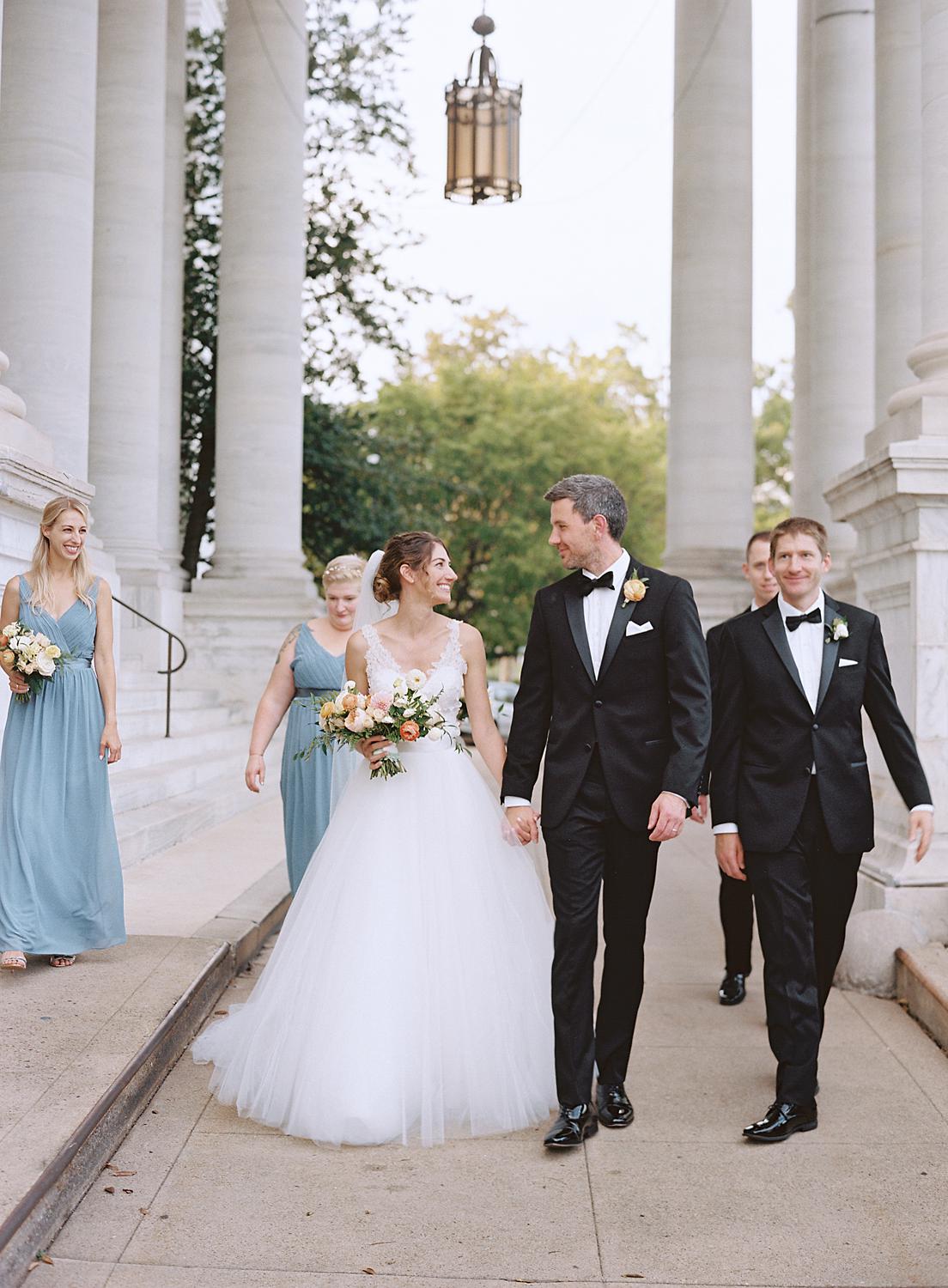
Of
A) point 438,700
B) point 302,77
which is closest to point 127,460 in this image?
point 302,77

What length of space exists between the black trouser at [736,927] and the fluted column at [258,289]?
15.3 m

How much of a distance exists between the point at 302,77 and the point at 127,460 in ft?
25.0

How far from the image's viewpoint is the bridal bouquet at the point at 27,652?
7.47m

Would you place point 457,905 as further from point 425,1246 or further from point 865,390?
point 865,390

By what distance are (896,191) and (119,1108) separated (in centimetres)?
1519

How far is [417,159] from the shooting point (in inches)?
1364

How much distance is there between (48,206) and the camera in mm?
13828

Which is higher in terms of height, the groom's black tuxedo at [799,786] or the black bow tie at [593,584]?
the black bow tie at [593,584]

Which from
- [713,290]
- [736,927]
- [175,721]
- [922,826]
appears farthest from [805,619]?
[713,290]

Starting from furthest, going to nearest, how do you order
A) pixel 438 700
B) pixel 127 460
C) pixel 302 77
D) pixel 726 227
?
pixel 302 77 → pixel 726 227 → pixel 127 460 → pixel 438 700

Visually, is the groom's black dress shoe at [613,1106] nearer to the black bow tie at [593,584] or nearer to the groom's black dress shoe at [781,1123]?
the groom's black dress shoe at [781,1123]

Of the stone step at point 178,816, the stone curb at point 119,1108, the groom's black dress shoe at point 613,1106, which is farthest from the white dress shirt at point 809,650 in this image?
the stone step at point 178,816

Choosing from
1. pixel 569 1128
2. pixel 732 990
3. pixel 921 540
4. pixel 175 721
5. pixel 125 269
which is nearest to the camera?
pixel 569 1128

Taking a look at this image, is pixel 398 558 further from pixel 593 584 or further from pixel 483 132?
pixel 483 132
